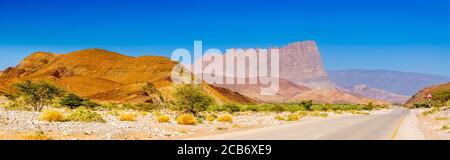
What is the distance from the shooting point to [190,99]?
4331cm

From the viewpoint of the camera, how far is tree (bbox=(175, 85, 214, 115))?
4319cm

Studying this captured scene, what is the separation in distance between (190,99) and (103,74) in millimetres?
106102

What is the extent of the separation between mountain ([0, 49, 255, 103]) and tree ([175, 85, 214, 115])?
5508cm

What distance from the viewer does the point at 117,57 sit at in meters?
164

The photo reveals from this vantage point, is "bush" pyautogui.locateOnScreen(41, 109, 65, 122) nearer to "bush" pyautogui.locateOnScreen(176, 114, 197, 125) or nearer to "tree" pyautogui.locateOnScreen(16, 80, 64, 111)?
"bush" pyautogui.locateOnScreen(176, 114, 197, 125)

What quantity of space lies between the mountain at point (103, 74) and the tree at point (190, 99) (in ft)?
181

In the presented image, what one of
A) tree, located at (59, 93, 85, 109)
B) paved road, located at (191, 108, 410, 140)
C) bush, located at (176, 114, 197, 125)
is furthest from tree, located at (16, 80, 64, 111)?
paved road, located at (191, 108, 410, 140)

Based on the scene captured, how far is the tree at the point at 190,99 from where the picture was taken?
43188 millimetres

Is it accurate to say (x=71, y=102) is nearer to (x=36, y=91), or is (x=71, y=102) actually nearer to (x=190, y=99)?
(x=36, y=91)

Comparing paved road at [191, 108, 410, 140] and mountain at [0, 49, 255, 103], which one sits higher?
mountain at [0, 49, 255, 103]

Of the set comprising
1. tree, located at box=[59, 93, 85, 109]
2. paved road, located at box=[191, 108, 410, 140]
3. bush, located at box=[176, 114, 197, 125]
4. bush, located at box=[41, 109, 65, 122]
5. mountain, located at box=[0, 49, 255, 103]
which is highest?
mountain, located at box=[0, 49, 255, 103]
